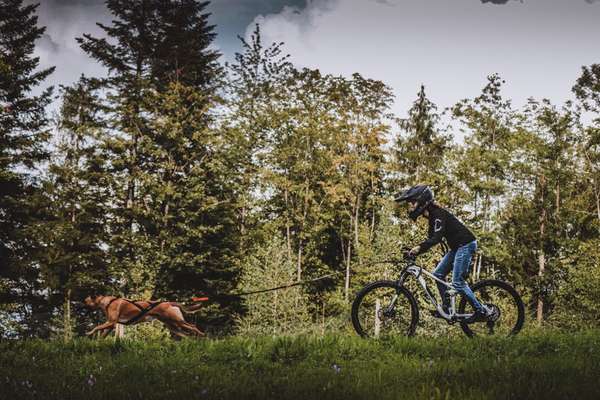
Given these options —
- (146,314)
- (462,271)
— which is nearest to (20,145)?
(146,314)

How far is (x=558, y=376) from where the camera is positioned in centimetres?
415

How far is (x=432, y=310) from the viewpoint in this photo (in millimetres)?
6891

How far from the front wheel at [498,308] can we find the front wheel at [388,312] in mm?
827

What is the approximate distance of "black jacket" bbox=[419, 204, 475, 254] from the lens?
6703mm

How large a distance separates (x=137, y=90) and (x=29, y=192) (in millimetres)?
9362

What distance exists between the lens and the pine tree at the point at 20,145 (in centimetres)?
2445

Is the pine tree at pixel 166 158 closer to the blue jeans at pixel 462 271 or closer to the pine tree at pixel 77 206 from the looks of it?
the pine tree at pixel 77 206

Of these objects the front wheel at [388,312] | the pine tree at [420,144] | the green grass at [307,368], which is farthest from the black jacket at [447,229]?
the pine tree at [420,144]

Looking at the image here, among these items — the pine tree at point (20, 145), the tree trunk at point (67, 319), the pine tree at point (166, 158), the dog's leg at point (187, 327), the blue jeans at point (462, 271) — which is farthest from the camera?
the pine tree at point (166, 158)

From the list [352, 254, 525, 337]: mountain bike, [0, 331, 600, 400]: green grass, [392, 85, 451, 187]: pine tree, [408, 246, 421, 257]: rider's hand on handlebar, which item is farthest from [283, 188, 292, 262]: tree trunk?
[0, 331, 600, 400]: green grass

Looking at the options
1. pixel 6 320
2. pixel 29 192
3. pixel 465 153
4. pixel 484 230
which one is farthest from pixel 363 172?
pixel 6 320

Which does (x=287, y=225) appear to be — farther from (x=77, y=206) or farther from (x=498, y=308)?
(x=498, y=308)

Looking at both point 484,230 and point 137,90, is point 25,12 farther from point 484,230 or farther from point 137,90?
point 484,230

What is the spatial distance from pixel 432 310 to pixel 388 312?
2.14 ft
